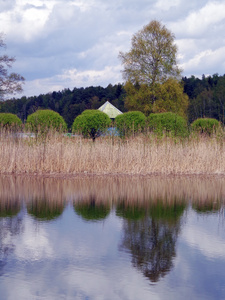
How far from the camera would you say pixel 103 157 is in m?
13.0

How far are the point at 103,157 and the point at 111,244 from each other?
7.65 m

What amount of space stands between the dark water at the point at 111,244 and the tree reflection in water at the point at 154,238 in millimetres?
11

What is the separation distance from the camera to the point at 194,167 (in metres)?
13.3

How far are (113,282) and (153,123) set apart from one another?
51.2 feet

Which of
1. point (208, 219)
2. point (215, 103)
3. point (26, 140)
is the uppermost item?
point (215, 103)

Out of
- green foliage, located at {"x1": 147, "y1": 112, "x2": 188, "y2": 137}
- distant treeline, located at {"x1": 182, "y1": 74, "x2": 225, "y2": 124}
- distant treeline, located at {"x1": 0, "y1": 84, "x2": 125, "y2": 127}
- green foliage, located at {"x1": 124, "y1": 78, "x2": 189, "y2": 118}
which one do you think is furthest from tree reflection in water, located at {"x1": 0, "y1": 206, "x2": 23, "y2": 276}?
distant treeline, located at {"x1": 0, "y1": 84, "x2": 125, "y2": 127}

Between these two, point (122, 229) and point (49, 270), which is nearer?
point (49, 270)

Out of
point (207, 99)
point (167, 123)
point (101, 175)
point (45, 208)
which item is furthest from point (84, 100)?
point (45, 208)

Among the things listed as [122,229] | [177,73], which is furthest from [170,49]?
[122,229]

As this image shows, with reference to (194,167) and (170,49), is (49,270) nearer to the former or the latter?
(194,167)

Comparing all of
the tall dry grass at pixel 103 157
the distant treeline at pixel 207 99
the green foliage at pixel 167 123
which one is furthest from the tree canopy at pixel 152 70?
the tall dry grass at pixel 103 157

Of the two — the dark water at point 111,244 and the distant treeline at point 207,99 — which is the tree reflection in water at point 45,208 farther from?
the distant treeline at point 207,99

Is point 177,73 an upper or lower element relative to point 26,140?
upper

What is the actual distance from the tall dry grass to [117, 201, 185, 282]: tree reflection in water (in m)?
5.11
